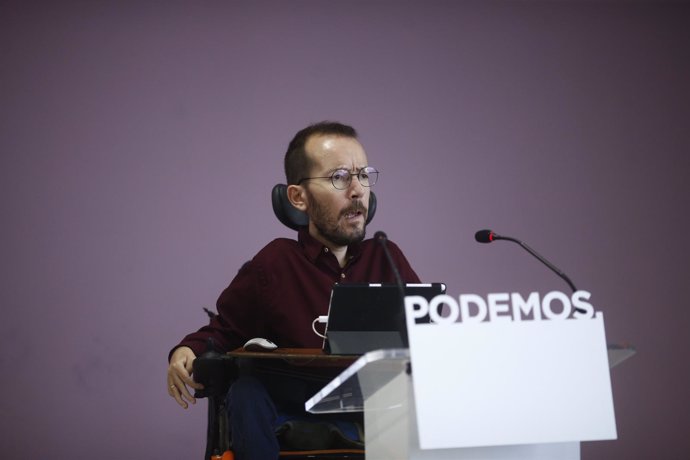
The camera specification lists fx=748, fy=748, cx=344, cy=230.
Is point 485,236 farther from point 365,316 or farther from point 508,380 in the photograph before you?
point 508,380

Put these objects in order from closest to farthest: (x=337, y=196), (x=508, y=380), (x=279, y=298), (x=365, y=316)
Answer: (x=508, y=380) → (x=365, y=316) → (x=279, y=298) → (x=337, y=196)

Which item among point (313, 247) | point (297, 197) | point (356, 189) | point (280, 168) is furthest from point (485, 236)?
point (280, 168)

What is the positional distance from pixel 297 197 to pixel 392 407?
43.3 inches

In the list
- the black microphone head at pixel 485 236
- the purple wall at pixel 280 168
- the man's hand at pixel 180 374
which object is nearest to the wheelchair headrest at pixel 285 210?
the man's hand at pixel 180 374

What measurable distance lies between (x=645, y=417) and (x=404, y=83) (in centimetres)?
206

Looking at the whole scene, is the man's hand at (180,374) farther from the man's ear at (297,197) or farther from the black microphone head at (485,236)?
the black microphone head at (485,236)

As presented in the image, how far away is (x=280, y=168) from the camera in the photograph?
12.0 feet

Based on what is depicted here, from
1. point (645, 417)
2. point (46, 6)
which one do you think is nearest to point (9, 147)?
point (46, 6)

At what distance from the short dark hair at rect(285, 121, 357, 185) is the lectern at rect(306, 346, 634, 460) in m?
1.01

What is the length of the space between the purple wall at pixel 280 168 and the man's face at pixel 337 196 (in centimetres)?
132

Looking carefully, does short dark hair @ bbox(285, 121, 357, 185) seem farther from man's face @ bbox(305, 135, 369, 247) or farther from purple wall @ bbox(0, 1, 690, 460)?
purple wall @ bbox(0, 1, 690, 460)

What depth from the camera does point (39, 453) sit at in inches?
131

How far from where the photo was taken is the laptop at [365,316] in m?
1.63

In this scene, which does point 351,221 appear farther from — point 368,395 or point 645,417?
point 645,417
